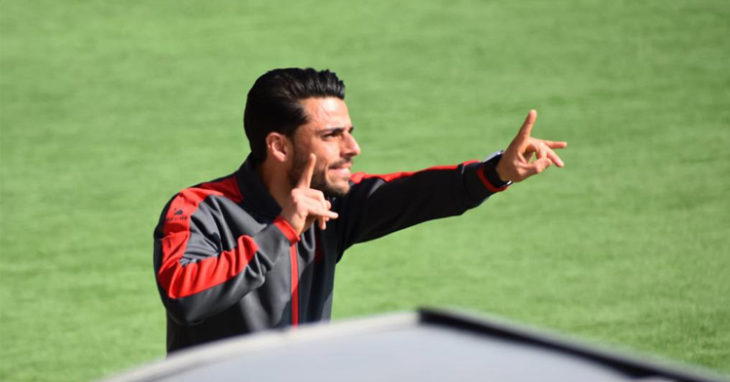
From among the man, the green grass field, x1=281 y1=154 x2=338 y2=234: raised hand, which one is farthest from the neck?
the green grass field

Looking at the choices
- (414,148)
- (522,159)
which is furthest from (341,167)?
(414,148)

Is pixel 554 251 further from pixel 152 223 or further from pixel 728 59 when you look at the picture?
pixel 728 59

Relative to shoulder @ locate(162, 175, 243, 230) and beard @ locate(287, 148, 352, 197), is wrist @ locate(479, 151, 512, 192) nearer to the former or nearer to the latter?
beard @ locate(287, 148, 352, 197)

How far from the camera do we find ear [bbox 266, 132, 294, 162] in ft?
10.0

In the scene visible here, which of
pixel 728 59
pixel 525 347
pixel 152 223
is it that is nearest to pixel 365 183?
pixel 525 347

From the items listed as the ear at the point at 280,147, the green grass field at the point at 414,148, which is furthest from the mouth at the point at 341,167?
the green grass field at the point at 414,148

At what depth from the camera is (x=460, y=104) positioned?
25.8 feet

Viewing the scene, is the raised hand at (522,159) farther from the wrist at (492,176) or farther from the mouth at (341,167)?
the mouth at (341,167)

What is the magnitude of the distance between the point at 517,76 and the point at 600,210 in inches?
75.9

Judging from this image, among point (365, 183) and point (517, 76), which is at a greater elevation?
point (365, 183)

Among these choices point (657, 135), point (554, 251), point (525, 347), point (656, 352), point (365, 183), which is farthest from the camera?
point (657, 135)

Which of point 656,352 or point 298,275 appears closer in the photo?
point 298,275

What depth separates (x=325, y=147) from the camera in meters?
3.02

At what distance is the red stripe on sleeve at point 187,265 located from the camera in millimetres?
2709
